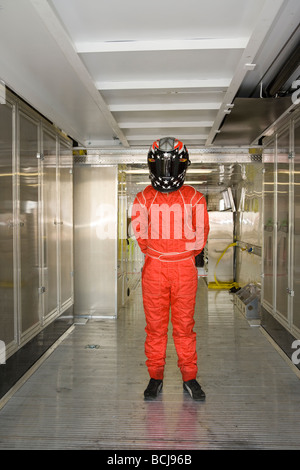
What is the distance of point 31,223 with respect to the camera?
3387mm

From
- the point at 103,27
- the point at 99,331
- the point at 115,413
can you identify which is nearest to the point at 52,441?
the point at 115,413

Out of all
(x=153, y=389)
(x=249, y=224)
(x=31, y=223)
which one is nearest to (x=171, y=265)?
(x=153, y=389)

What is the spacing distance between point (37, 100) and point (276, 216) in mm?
2805

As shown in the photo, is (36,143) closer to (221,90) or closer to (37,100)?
(37,100)

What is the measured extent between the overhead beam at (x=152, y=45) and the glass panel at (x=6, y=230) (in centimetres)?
81

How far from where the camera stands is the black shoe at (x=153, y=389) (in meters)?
2.85

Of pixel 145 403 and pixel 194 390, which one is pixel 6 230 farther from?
pixel 194 390

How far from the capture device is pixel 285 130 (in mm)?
3799

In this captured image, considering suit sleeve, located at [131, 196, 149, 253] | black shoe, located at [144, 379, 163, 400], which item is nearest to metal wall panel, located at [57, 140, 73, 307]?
suit sleeve, located at [131, 196, 149, 253]

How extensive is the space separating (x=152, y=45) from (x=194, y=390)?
8.44ft

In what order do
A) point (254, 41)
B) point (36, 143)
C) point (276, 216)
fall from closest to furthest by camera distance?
point (254, 41)
point (36, 143)
point (276, 216)

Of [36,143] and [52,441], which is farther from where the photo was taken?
[36,143]

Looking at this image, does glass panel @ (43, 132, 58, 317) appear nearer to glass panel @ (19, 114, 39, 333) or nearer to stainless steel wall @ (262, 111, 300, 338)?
glass panel @ (19, 114, 39, 333)

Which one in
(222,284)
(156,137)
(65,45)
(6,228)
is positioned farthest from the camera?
(222,284)
